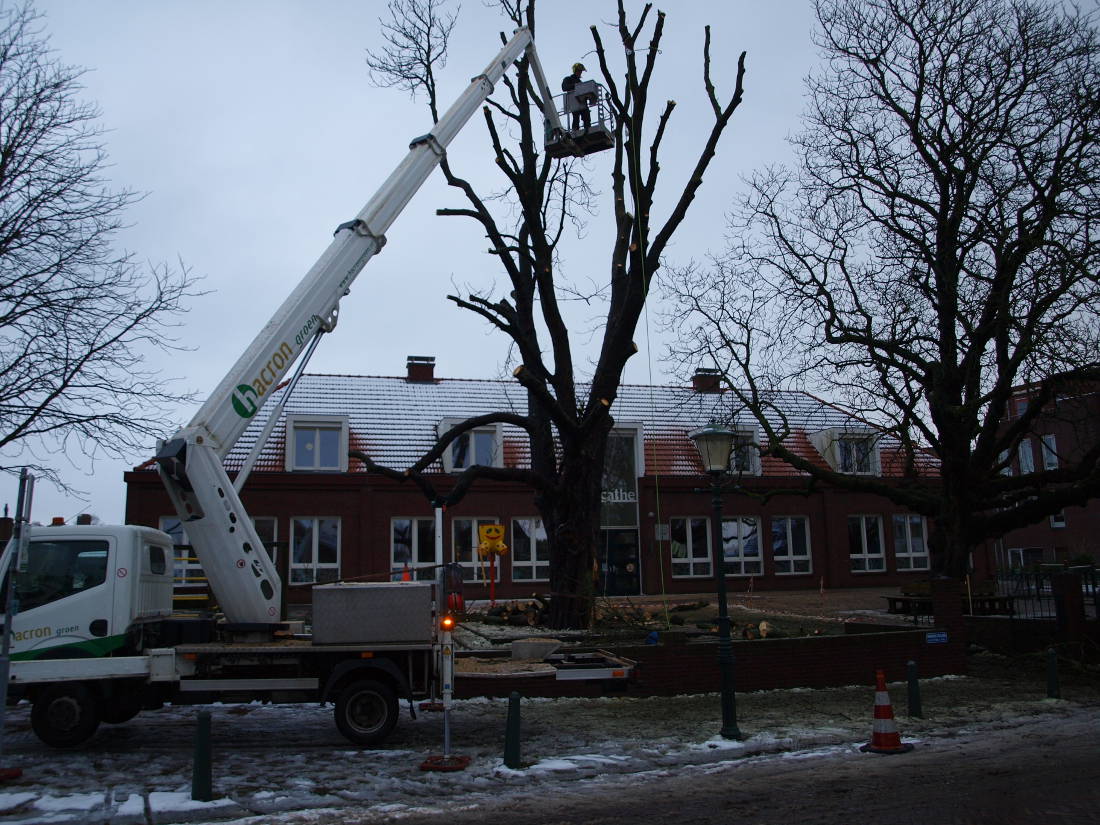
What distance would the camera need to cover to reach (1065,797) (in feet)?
25.7

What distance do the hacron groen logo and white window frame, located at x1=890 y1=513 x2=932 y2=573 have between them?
30687mm

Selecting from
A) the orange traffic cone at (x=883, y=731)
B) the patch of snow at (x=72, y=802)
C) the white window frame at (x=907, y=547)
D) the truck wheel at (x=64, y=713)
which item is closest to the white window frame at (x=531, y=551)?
the white window frame at (x=907, y=547)

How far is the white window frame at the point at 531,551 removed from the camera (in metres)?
31.3

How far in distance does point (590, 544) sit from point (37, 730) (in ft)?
34.3

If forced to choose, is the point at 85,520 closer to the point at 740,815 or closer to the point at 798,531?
the point at 740,815

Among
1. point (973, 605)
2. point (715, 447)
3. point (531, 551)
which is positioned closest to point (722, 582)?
point (715, 447)

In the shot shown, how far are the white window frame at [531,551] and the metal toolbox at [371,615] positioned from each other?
2122cm

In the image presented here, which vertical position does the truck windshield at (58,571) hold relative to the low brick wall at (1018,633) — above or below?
above

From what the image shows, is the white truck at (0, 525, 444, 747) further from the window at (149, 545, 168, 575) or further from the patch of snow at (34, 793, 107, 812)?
the patch of snow at (34, 793, 107, 812)

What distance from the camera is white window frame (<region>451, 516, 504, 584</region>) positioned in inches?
1220

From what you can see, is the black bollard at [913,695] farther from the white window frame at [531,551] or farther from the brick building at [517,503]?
the white window frame at [531,551]

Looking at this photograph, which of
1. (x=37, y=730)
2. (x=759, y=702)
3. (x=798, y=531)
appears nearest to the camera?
(x=37, y=730)

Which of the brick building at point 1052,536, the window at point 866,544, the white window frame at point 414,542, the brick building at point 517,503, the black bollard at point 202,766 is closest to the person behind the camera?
the black bollard at point 202,766

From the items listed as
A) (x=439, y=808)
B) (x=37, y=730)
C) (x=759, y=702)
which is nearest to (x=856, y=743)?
(x=759, y=702)
